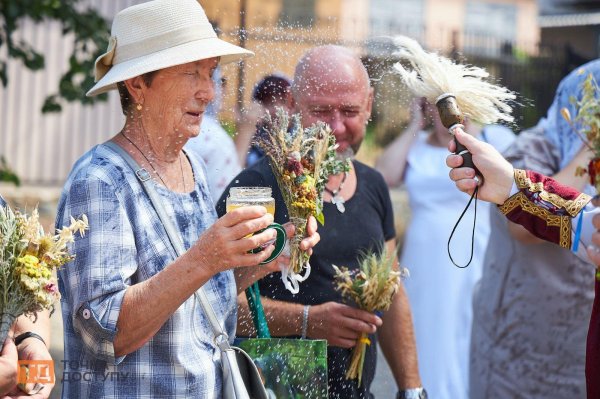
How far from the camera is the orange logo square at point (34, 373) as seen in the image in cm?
261

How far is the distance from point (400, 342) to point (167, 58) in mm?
1658

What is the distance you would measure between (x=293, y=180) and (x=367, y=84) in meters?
0.87

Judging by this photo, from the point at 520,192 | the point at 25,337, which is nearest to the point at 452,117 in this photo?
the point at 520,192

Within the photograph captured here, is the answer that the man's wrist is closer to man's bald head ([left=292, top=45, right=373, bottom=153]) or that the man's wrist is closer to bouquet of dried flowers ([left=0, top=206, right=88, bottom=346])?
bouquet of dried flowers ([left=0, top=206, right=88, bottom=346])

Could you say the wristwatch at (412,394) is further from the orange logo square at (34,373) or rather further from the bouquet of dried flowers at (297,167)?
the orange logo square at (34,373)

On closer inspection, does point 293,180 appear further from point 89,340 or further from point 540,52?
point 540,52

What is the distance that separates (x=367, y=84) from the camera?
3.80 m

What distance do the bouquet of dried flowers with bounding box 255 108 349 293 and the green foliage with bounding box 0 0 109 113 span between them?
295 centimetres

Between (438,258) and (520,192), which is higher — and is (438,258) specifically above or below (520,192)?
below

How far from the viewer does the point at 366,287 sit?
352 centimetres

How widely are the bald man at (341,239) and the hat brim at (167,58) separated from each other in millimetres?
667

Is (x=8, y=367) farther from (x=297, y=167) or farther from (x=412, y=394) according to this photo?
(x=412, y=394)

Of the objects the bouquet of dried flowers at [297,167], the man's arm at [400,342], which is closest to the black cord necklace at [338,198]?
the man's arm at [400,342]

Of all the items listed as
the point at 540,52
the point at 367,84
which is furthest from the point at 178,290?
the point at 540,52
